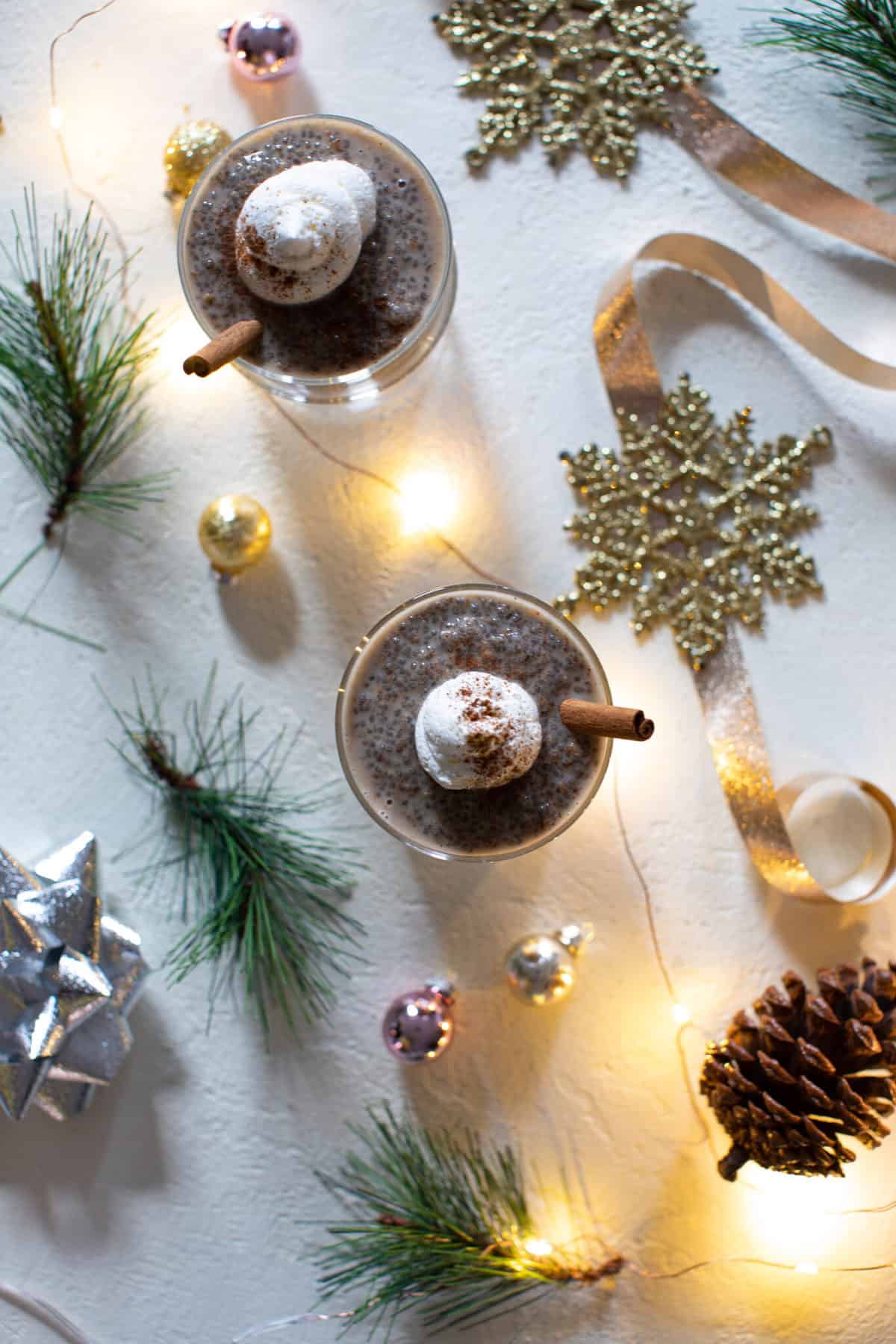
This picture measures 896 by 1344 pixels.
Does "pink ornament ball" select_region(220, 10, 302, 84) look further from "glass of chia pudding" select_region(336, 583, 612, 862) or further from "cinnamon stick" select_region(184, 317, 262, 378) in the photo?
"glass of chia pudding" select_region(336, 583, 612, 862)

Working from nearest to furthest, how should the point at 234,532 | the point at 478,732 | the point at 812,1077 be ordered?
the point at 478,732 → the point at 812,1077 → the point at 234,532

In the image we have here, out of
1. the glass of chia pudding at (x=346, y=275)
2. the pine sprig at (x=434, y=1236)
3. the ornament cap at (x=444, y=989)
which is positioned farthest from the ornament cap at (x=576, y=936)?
the glass of chia pudding at (x=346, y=275)

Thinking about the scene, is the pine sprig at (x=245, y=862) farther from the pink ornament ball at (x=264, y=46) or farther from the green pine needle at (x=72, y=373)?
the pink ornament ball at (x=264, y=46)

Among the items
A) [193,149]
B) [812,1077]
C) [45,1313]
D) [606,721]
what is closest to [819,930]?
[812,1077]

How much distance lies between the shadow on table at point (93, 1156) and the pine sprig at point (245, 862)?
127mm

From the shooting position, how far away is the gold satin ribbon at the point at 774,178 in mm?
1307

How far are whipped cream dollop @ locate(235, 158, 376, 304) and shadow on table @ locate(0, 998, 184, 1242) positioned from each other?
793 mm

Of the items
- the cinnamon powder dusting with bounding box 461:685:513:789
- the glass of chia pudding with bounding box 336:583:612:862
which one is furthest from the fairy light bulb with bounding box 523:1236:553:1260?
the cinnamon powder dusting with bounding box 461:685:513:789

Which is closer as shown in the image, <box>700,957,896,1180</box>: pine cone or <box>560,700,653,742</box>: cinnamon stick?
<box>560,700,653,742</box>: cinnamon stick

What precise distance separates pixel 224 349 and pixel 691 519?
521 mm

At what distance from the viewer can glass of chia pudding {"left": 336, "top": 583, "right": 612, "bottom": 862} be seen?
3.67ft

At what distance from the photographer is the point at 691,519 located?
130 cm

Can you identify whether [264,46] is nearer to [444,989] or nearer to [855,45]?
[855,45]

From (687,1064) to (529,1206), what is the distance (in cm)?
22
